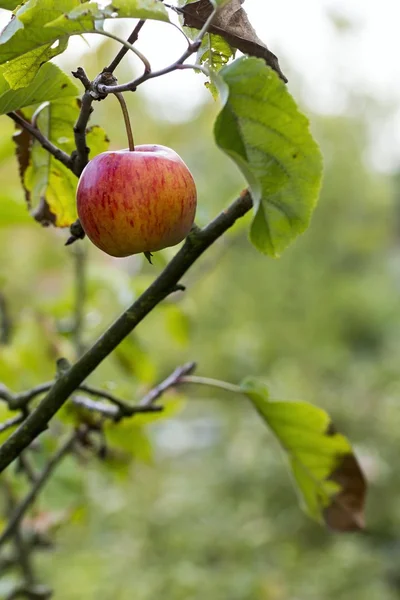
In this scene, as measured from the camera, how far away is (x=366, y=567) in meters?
2.26

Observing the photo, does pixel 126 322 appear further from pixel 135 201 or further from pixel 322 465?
pixel 322 465

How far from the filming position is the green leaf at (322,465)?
64 cm

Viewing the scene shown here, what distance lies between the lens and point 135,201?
40 cm

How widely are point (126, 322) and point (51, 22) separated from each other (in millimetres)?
187

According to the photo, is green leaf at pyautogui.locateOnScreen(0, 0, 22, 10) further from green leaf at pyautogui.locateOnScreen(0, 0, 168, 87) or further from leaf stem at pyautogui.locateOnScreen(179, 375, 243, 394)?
leaf stem at pyautogui.locateOnScreen(179, 375, 243, 394)

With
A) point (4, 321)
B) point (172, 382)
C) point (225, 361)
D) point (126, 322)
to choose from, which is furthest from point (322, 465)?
point (225, 361)

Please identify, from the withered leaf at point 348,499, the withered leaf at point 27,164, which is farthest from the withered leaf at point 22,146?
the withered leaf at point 348,499

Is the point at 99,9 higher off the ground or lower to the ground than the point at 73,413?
higher

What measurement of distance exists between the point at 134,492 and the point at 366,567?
4.06 feet

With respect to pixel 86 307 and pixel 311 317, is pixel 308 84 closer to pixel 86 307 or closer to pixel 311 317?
pixel 311 317

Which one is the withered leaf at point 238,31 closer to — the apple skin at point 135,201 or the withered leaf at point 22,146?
the apple skin at point 135,201

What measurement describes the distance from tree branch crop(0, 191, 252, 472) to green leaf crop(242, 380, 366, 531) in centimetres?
21

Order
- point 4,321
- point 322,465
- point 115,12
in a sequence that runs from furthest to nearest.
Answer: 1. point 4,321
2. point 322,465
3. point 115,12

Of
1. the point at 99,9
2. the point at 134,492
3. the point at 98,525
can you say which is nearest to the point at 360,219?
the point at 134,492
